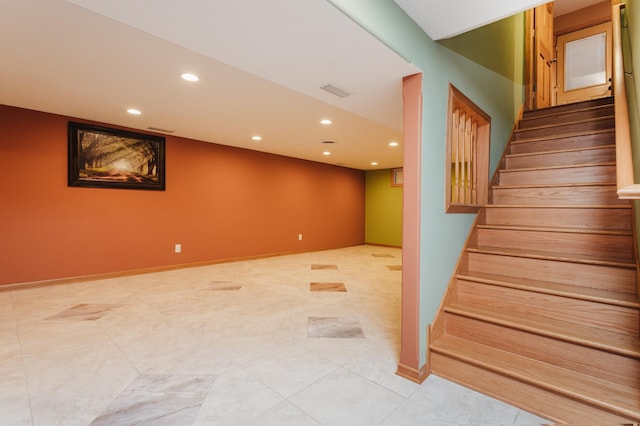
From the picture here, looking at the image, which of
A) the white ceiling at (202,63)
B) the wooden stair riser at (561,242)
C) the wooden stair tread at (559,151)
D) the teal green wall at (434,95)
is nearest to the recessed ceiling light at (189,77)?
the white ceiling at (202,63)

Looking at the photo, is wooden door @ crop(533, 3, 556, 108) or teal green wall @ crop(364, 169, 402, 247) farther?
teal green wall @ crop(364, 169, 402, 247)

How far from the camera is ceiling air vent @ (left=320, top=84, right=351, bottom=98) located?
1998 mm

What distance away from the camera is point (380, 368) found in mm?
1833

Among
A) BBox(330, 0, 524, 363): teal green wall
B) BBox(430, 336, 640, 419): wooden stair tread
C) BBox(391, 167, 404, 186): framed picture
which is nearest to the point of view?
BBox(430, 336, 640, 419): wooden stair tread

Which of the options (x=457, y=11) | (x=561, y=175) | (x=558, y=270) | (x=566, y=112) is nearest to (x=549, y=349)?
(x=558, y=270)

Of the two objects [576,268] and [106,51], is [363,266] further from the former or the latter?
[106,51]

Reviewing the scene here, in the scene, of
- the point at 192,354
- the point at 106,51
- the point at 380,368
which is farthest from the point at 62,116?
the point at 380,368

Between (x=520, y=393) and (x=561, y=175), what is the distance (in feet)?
6.32

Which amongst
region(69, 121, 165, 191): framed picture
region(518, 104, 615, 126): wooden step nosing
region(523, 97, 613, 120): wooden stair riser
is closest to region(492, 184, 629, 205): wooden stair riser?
region(518, 104, 615, 126): wooden step nosing

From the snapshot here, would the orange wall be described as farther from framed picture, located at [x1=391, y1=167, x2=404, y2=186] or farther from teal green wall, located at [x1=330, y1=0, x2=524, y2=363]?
teal green wall, located at [x1=330, y1=0, x2=524, y2=363]

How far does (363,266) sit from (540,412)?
373 centimetres

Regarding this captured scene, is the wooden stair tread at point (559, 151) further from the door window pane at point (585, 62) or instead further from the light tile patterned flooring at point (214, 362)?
the door window pane at point (585, 62)

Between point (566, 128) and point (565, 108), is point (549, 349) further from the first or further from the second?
point (565, 108)

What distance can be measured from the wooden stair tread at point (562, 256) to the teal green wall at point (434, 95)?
0.69ft
